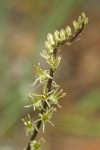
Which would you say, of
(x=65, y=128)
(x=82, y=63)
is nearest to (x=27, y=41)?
(x=82, y=63)

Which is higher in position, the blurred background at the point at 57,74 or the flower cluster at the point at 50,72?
the blurred background at the point at 57,74

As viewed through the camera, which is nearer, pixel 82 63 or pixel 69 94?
pixel 69 94

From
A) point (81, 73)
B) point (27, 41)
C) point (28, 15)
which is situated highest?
point (28, 15)

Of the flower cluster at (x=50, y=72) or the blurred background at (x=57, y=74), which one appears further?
the blurred background at (x=57, y=74)

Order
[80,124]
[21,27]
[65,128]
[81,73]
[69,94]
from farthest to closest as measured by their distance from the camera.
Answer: [21,27] < [81,73] < [69,94] < [65,128] < [80,124]

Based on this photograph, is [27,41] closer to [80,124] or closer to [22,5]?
[22,5]

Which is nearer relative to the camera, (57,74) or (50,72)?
(50,72)

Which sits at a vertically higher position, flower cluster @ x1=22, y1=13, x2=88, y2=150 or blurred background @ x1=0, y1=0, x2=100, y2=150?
blurred background @ x1=0, y1=0, x2=100, y2=150

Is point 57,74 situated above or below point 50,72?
above
